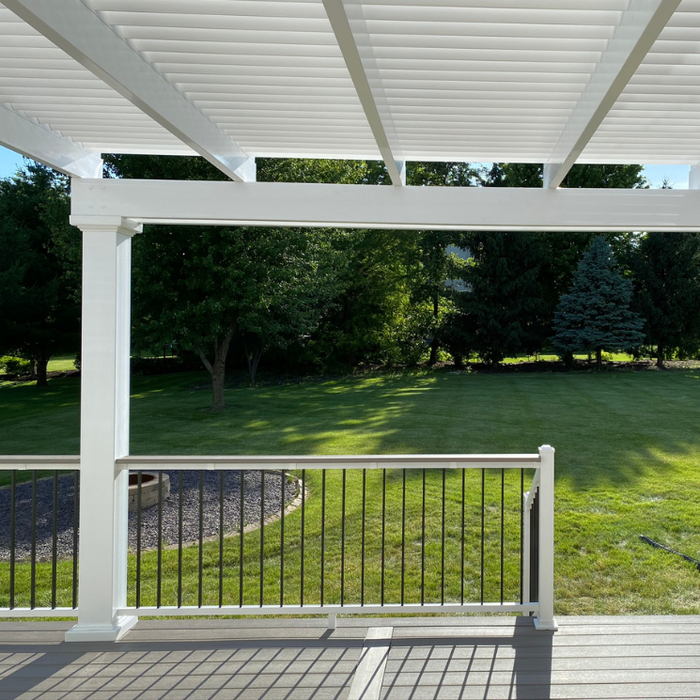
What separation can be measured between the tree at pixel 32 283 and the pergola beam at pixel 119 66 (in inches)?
632

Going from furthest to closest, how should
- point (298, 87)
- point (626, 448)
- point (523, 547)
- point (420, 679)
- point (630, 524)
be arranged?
point (626, 448) < point (630, 524) < point (523, 547) < point (420, 679) < point (298, 87)

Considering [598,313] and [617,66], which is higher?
[598,313]

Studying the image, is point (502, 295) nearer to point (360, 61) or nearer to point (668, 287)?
point (668, 287)

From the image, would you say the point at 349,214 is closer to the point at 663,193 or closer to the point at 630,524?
the point at 663,193

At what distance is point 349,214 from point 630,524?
571 cm

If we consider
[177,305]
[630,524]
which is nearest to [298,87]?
[630,524]

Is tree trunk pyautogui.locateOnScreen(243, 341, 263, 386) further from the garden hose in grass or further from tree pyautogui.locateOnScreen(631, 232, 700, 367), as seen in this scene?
the garden hose in grass

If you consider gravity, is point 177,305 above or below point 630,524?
above

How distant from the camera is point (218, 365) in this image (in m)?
14.7

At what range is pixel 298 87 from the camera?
270 centimetres

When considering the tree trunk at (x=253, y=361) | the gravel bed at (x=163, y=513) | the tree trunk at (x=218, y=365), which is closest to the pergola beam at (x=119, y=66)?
the gravel bed at (x=163, y=513)

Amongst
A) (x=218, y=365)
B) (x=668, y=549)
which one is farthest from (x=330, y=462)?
(x=218, y=365)

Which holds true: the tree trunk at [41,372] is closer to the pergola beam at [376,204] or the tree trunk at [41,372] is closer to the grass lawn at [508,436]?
the grass lawn at [508,436]

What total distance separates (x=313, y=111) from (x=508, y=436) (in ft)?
32.9
